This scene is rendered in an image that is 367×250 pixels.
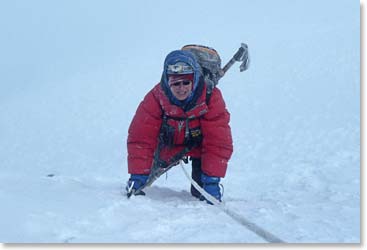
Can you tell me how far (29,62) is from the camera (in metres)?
26.1

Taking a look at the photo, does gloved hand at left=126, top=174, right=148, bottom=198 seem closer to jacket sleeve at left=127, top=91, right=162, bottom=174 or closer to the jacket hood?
jacket sleeve at left=127, top=91, right=162, bottom=174

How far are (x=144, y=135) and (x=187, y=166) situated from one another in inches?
167

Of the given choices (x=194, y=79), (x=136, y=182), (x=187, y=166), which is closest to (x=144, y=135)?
(x=136, y=182)

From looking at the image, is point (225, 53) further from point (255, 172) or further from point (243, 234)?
point (243, 234)

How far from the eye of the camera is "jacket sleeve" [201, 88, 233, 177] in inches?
168

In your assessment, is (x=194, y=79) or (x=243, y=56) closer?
(x=194, y=79)

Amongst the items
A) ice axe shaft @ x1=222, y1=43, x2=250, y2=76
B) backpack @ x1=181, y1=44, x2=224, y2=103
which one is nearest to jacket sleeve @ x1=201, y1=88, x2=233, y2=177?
backpack @ x1=181, y1=44, x2=224, y2=103

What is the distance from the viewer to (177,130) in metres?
4.37

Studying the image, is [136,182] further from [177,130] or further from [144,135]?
[177,130]

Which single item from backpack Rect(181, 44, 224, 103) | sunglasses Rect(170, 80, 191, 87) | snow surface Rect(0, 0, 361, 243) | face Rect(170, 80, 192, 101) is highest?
backpack Rect(181, 44, 224, 103)

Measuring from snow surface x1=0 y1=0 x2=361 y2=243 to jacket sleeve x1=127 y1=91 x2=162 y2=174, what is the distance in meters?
0.27

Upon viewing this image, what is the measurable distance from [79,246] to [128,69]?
15.7 m

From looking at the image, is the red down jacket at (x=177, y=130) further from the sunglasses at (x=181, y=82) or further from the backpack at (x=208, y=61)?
the backpack at (x=208, y=61)

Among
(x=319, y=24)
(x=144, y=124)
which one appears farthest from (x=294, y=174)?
(x=319, y=24)
